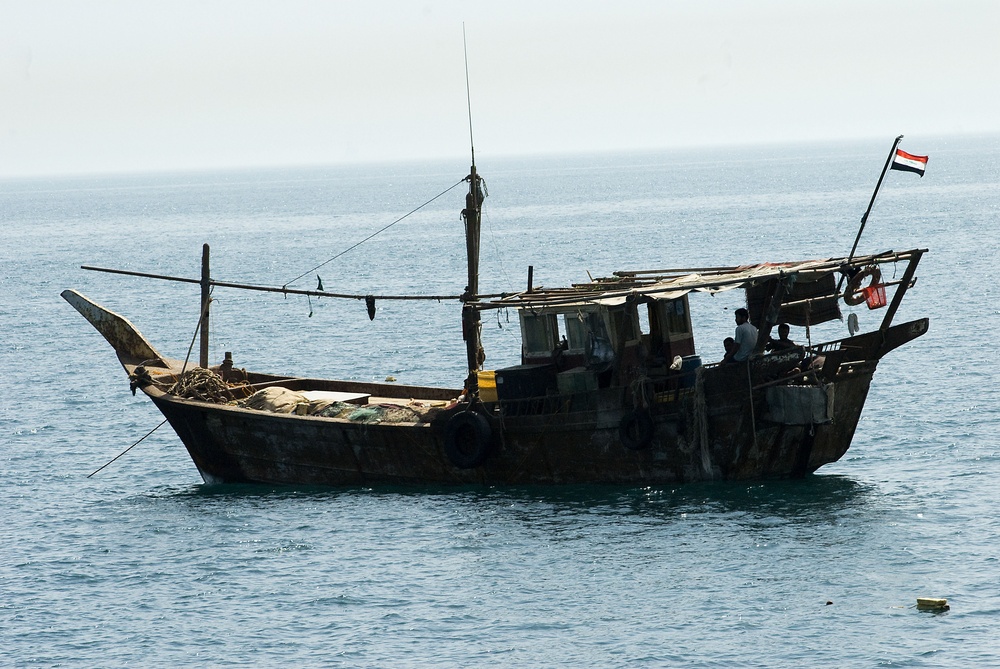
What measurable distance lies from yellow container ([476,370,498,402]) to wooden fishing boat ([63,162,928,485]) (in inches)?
1.2

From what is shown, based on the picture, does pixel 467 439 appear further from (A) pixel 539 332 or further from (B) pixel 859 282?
(B) pixel 859 282

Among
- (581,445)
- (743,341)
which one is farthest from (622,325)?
(581,445)

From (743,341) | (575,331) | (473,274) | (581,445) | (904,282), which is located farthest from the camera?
(473,274)

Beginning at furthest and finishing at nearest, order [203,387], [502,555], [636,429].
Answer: [203,387] < [636,429] < [502,555]

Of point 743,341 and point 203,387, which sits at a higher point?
point 743,341

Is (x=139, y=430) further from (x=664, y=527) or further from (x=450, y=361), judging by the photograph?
(x=664, y=527)

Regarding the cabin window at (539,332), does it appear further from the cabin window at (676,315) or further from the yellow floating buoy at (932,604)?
the yellow floating buoy at (932,604)

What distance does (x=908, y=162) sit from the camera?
21719 mm

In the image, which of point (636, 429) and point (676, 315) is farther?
point (676, 315)

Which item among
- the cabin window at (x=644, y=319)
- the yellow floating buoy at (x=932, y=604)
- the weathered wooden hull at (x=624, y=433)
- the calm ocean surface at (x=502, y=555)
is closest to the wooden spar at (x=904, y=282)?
the weathered wooden hull at (x=624, y=433)

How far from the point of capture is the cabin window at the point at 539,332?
78.3 ft

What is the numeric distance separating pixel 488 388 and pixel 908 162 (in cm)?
854

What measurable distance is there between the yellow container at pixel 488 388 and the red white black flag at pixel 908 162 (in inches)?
320

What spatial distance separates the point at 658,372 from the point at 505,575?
→ 528cm
